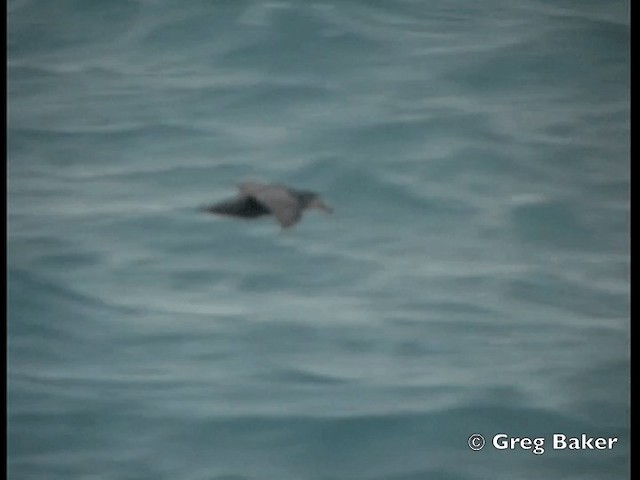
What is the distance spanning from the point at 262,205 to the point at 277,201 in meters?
0.06

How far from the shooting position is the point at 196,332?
4.81 metres

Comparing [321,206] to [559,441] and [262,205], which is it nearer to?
[262,205]

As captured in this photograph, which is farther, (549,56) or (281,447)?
(549,56)

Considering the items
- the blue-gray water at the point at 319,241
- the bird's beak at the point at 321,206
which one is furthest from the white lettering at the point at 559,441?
the bird's beak at the point at 321,206

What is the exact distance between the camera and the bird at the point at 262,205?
4.85 m

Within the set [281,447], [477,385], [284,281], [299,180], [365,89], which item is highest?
[365,89]

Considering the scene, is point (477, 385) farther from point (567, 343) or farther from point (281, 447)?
point (281, 447)

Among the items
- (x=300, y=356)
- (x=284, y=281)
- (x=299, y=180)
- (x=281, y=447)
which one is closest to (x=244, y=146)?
(x=299, y=180)

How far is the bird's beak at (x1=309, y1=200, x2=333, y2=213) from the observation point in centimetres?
491

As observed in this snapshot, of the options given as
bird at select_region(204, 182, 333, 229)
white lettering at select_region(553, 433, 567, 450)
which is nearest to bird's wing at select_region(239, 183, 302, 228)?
bird at select_region(204, 182, 333, 229)

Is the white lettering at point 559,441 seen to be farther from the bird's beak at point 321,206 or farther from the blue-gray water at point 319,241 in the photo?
the bird's beak at point 321,206

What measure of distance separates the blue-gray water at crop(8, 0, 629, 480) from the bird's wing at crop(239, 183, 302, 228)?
0.06 metres

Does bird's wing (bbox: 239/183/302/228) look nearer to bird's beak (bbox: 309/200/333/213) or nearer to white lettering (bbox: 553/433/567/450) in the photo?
bird's beak (bbox: 309/200/333/213)

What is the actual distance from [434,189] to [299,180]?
57 cm
